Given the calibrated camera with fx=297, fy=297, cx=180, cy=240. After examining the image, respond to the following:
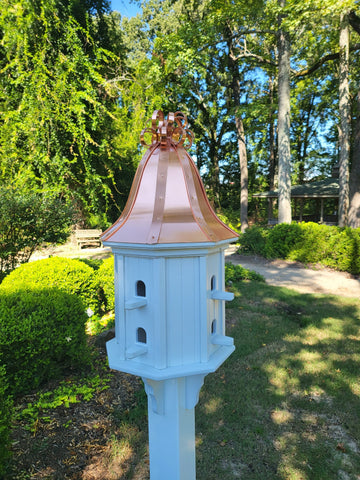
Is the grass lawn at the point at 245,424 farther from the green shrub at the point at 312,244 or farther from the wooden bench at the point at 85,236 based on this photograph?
the wooden bench at the point at 85,236

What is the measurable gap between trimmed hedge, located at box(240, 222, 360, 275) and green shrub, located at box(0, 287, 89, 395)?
936 cm

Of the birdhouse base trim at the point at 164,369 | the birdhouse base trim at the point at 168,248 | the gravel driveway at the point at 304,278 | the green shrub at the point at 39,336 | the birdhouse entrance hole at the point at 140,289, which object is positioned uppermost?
the birdhouse base trim at the point at 168,248

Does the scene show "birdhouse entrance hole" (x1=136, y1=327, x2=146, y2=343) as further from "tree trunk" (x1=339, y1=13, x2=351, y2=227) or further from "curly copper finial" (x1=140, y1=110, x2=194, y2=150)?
"tree trunk" (x1=339, y1=13, x2=351, y2=227)

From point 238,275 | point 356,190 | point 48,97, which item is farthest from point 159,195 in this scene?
point 356,190

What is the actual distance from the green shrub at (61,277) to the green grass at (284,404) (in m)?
2.81

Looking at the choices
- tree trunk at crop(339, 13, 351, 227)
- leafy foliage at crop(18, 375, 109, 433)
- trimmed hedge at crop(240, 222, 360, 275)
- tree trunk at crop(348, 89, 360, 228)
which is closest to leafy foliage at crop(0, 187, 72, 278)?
leafy foliage at crop(18, 375, 109, 433)

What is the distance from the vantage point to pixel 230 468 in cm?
273

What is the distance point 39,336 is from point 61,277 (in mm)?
2081

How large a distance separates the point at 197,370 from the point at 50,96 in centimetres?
1089

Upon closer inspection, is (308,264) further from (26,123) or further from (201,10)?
(201,10)

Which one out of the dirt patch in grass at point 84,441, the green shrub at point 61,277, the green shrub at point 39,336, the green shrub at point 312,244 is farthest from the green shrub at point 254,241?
the dirt patch in grass at point 84,441

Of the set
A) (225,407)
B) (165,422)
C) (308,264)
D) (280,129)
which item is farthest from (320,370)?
(280,129)

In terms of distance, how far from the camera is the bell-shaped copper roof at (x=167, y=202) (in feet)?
4.45

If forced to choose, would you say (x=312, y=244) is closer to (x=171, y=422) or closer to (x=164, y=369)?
(x=171, y=422)
